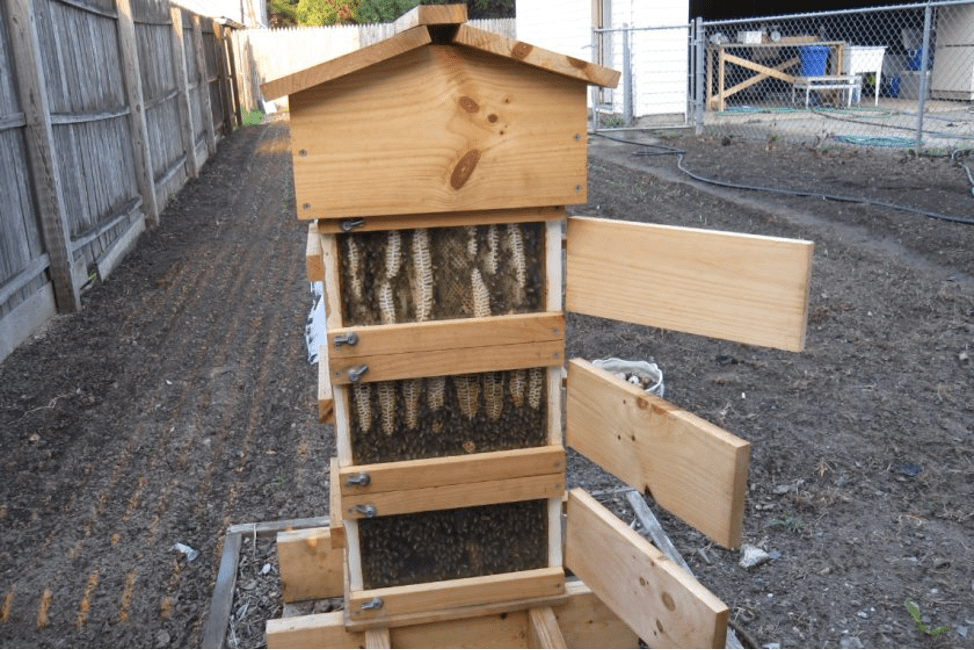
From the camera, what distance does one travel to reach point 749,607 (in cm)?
302

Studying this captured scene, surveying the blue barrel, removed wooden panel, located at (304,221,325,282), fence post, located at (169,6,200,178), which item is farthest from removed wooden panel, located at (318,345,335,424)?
the blue barrel

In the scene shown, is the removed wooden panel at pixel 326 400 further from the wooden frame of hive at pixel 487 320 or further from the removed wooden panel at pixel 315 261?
the removed wooden panel at pixel 315 261

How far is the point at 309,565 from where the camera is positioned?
116 inches

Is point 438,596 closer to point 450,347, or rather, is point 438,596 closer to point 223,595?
point 450,347

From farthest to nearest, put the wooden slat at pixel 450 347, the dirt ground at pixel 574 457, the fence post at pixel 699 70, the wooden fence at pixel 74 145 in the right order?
the fence post at pixel 699 70
the wooden fence at pixel 74 145
the dirt ground at pixel 574 457
the wooden slat at pixel 450 347

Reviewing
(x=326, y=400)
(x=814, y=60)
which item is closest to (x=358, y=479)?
(x=326, y=400)

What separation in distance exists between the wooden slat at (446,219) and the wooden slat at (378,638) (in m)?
1.05

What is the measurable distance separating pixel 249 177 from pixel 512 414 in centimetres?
1119


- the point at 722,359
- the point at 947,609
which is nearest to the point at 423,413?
the point at 947,609

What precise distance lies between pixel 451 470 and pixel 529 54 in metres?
0.98

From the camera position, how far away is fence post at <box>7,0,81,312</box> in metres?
5.86

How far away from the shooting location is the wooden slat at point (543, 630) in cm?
228

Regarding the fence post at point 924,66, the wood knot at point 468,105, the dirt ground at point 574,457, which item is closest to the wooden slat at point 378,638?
the dirt ground at point 574,457

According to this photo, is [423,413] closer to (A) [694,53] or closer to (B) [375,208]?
(B) [375,208]
